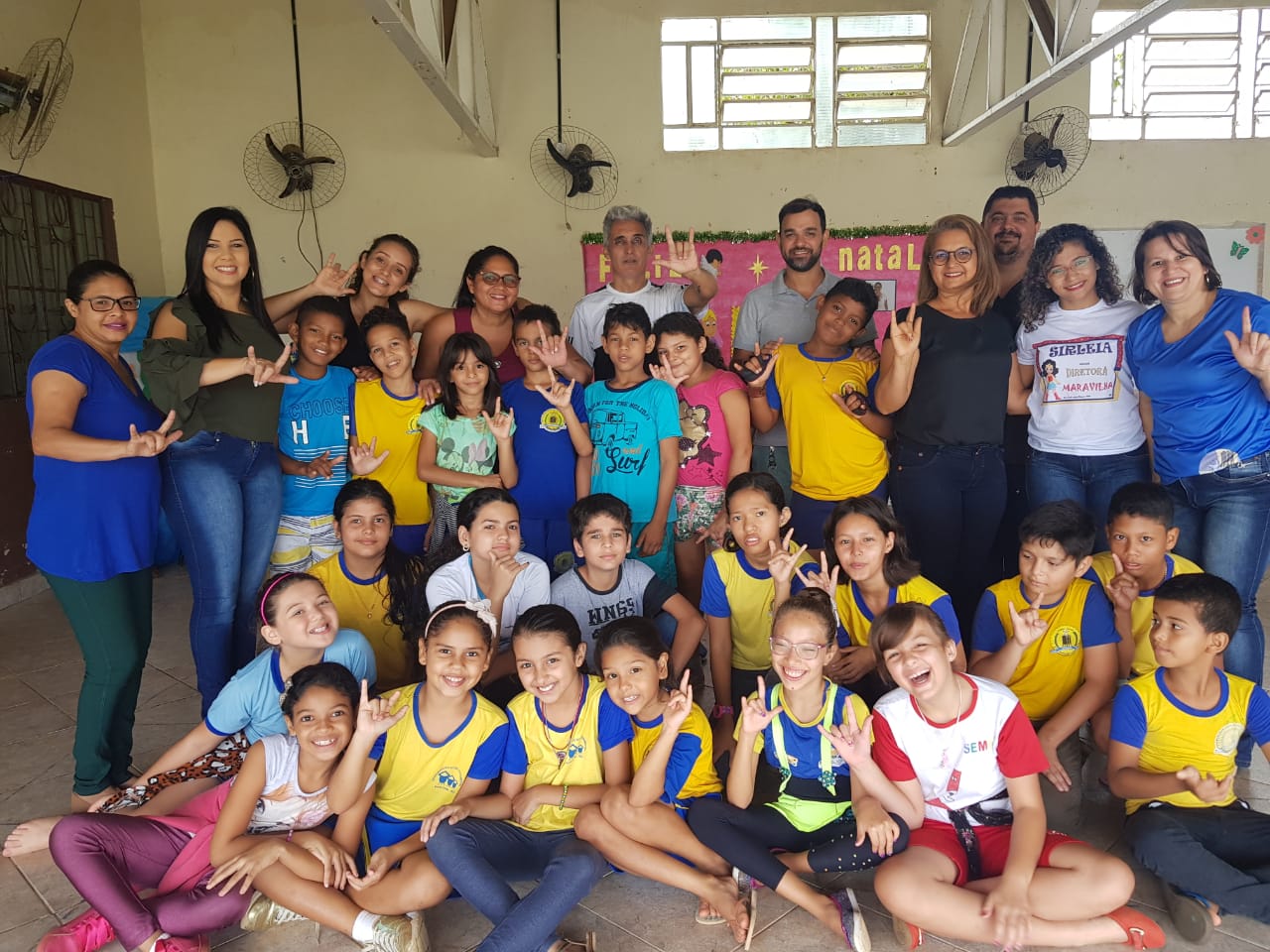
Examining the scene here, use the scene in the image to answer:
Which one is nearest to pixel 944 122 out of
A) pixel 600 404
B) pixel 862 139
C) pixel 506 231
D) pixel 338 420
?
pixel 862 139

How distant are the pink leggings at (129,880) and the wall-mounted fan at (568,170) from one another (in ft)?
21.1

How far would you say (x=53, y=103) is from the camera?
5719mm

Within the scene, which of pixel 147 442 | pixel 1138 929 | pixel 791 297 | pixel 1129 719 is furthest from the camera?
pixel 791 297

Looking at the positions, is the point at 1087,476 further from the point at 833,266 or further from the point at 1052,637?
the point at 833,266

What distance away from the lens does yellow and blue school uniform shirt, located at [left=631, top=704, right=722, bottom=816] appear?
7.20 ft

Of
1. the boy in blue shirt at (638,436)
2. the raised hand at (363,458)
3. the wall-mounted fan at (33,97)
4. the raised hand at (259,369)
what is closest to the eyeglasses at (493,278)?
the boy in blue shirt at (638,436)

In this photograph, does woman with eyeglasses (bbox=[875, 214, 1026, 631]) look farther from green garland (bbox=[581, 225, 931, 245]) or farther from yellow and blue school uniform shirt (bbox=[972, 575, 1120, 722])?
green garland (bbox=[581, 225, 931, 245])

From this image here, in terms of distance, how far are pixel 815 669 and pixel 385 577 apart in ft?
4.58

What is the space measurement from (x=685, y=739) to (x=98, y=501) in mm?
1737

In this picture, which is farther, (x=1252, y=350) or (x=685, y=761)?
(x=1252, y=350)

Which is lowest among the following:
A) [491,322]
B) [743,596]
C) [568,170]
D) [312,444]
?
[743,596]

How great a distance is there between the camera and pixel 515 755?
7.07 feet

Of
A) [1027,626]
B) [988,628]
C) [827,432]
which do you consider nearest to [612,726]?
[1027,626]

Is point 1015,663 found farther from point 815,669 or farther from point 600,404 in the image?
point 600,404
